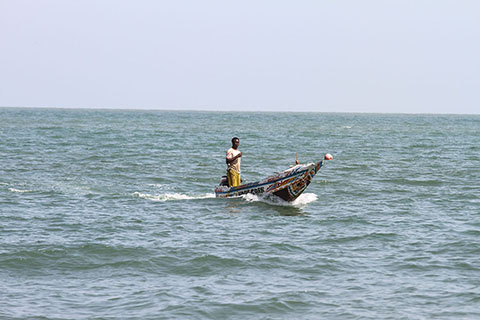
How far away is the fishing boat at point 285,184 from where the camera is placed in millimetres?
18873

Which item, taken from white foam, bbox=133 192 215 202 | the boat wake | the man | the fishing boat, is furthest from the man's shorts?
white foam, bbox=133 192 215 202

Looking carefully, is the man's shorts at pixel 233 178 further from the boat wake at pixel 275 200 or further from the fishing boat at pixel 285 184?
the boat wake at pixel 275 200

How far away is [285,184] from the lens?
63.5ft

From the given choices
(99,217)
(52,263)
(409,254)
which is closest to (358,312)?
(409,254)

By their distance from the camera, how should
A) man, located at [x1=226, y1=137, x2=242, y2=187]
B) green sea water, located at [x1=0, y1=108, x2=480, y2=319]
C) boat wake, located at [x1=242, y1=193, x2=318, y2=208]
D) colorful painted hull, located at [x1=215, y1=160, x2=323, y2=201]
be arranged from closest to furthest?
green sea water, located at [x1=0, y1=108, x2=480, y2=319] → colorful painted hull, located at [x1=215, y1=160, x2=323, y2=201] → man, located at [x1=226, y1=137, x2=242, y2=187] → boat wake, located at [x1=242, y1=193, x2=318, y2=208]

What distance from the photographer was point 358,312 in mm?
10008

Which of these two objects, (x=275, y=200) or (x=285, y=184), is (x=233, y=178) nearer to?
(x=275, y=200)

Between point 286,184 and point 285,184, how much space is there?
0.03 metres

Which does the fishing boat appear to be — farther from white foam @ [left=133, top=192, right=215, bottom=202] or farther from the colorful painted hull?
white foam @ [left=133, top=192, right=215, bottom=202]

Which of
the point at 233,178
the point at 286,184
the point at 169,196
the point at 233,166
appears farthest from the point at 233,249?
the point at 169,196

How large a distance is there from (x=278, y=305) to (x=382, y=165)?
76.4 feet

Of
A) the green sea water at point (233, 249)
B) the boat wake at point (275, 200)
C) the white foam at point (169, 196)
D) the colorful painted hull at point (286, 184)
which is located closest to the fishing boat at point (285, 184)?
the colorful painted hull at point (286, 184)

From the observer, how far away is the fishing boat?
61.9 feet

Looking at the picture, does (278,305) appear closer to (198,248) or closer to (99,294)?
(99,294)
